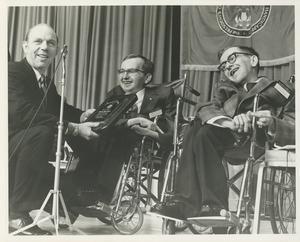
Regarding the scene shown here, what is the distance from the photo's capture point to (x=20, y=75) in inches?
135

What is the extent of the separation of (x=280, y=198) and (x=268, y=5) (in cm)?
123

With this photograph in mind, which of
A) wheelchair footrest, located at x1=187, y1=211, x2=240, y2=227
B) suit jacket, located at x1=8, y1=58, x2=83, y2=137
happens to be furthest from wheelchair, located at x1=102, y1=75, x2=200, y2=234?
suit jacket, located at x1=8, y1=58, x2=83, y2=137

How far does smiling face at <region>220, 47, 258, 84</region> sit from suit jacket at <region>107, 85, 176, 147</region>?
39 cm

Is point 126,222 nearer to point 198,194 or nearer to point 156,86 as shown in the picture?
point 198,194

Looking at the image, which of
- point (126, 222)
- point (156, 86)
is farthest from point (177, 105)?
point (126, 222)

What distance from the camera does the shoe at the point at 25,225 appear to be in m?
3.31

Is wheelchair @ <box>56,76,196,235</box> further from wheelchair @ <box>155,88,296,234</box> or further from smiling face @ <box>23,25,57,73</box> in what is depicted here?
smiling face @ <box>23,25,57,73</box>

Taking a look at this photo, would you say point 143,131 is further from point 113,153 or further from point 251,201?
point 251,201

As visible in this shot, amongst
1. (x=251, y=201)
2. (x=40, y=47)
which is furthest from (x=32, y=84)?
(x=251, y=201)

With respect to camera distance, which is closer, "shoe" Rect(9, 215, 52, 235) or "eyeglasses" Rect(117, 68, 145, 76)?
"shoe" Rect(9, 215, 52, 235)

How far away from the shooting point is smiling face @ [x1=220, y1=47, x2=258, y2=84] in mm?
3475

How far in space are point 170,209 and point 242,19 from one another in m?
1.29

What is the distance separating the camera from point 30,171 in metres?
3.34
